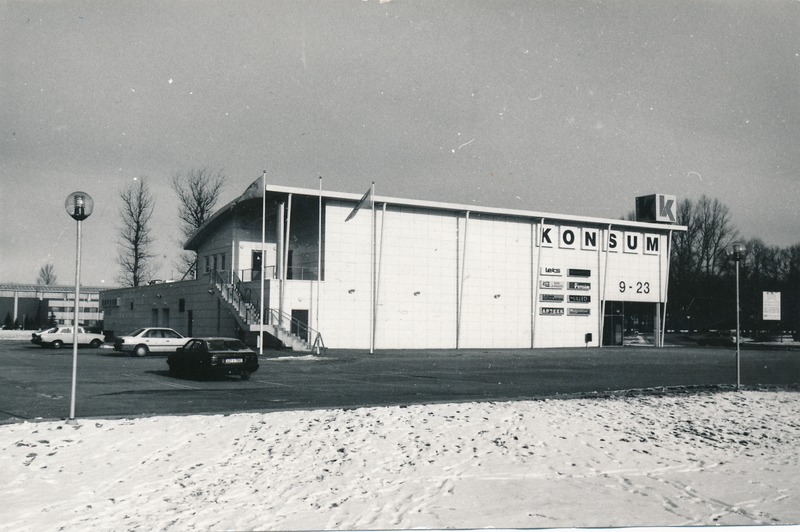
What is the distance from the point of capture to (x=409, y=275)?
38.7 metres

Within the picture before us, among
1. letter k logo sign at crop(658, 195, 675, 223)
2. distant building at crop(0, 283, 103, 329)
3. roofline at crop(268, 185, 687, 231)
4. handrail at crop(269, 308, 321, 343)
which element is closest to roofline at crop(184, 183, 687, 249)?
roofline at crop(268, 185, 687, 231)

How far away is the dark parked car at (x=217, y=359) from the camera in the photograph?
1923cm

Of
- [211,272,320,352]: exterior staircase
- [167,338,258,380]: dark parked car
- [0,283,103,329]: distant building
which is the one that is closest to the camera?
[167,338,258,380]: dark parked car

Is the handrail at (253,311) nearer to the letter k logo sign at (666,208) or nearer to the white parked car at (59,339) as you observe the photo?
the white parked car at (59,339)

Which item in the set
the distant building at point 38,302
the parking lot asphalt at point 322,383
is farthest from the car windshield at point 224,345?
the distant building at point 38,302

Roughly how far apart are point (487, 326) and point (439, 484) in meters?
33.6

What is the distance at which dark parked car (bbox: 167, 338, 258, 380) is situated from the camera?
19234 millimetres

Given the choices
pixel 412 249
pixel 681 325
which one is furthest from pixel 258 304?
pixel 681 325

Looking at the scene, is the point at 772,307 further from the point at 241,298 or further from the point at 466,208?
the point at 241,298

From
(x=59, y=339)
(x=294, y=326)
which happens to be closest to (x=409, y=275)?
(x=294, y=326)

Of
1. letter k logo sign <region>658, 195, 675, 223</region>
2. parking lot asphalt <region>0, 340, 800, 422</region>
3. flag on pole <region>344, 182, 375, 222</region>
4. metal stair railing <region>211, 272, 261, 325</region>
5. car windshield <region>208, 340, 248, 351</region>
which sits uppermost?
letter k logo sign <region>658, 195, 675, 223</region>

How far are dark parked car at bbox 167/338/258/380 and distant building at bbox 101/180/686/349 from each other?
36.9ft

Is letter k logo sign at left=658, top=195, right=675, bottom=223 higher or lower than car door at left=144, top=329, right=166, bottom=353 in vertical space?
higher

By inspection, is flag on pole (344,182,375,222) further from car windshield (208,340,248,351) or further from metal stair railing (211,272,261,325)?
A: car windshield (208,340,248,351)
